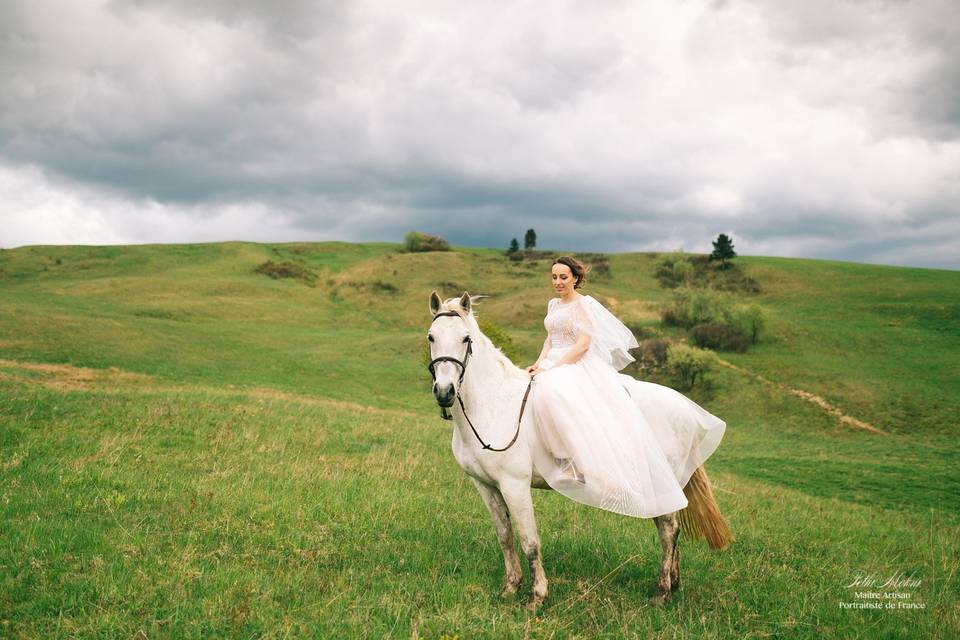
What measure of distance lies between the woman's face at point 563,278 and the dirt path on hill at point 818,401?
37.4 meters

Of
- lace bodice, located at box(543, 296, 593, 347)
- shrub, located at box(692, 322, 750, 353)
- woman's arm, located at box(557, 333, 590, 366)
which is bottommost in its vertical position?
shrub, located at box(692, 322, 750, 353)

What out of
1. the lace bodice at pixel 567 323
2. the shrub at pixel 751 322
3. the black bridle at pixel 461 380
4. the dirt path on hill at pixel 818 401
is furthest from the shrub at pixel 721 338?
the black bridle at pixel 461 380

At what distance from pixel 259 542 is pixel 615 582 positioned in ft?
15.2

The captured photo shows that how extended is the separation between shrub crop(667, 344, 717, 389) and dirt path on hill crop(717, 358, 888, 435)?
2.88 meters

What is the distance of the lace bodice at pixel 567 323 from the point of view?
6574 mm

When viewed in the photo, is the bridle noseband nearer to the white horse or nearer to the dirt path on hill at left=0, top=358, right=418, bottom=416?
the white horse

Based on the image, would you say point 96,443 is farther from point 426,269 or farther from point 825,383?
point 426,269

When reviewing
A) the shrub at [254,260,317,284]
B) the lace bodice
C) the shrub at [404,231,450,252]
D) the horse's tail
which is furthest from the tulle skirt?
the shrub at [404,231,450,252]

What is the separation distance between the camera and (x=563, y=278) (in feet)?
22.0

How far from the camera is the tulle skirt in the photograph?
5.96 meters

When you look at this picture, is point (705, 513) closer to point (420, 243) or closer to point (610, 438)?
point (610, 438)

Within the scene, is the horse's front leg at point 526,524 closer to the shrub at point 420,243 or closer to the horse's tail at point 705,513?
the horse's tail at point 705,513

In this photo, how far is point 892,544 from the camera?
A: 9.93 m

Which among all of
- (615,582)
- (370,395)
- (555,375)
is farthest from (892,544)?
(370,395)
